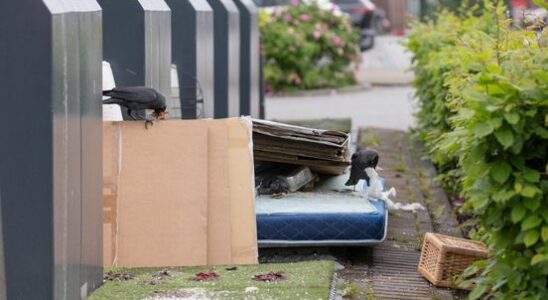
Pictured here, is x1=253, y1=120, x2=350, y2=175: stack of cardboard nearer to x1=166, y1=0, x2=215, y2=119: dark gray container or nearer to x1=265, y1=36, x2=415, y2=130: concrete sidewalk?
x1=166, y1=0, x2=215, y2=119: dark gray container

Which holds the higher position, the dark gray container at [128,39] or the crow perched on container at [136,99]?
the dark gray container at [128,39]

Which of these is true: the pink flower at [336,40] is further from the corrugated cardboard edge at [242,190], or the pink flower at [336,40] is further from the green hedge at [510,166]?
the green hedge at [510,166]

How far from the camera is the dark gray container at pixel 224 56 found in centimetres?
1007

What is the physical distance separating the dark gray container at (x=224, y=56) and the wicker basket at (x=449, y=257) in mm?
3915

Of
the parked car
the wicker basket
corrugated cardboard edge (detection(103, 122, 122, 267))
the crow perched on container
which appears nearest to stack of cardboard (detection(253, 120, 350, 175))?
the crow perched on container

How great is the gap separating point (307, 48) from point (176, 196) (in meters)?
13.7

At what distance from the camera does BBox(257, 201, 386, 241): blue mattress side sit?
6652 mm

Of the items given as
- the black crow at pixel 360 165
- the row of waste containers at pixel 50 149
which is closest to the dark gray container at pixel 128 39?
the black crow at pixel 360 165

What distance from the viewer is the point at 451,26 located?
34.9 feet

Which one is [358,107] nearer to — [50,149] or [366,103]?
[366,103]

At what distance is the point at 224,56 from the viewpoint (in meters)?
10.2

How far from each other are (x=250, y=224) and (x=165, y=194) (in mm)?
492

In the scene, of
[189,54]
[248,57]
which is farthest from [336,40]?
[189,54]

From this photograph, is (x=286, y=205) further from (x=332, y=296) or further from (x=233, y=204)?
(x=332, y=296)
